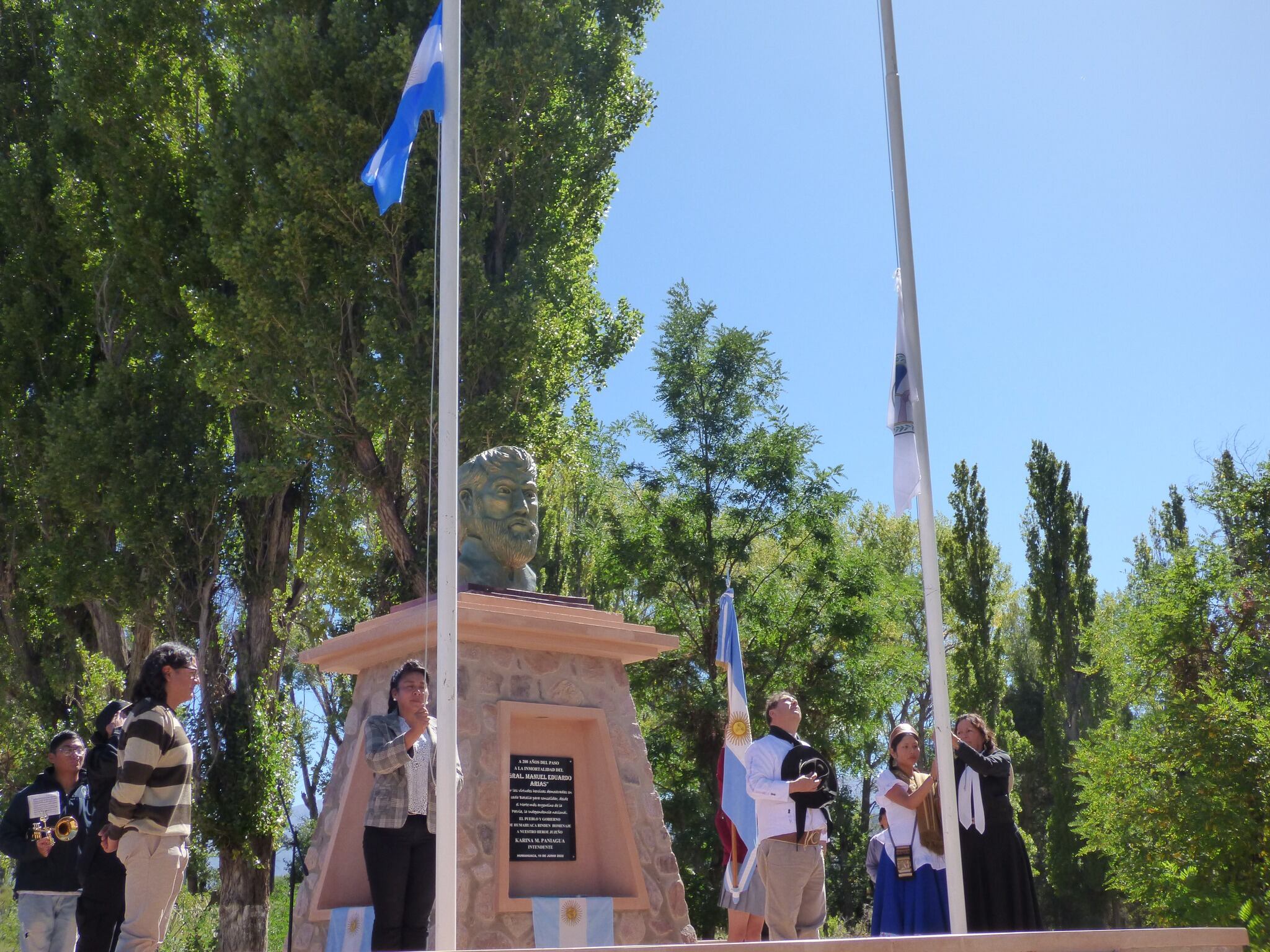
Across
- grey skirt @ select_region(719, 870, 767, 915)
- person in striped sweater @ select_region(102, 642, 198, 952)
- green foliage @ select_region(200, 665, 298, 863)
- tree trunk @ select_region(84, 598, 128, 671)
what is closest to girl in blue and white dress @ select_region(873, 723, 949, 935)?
grey skirt @ select_region(719, 870, 767, 915)

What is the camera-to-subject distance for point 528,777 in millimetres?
7105

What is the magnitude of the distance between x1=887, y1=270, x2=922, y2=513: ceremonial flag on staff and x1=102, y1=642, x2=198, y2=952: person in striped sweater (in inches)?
171

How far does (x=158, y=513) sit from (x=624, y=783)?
433 inches

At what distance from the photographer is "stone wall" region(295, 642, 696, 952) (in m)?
6.62

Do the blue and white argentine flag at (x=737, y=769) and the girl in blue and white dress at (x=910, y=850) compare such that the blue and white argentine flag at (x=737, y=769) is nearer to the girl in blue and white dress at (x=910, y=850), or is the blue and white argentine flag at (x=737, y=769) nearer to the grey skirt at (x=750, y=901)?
the grey skirt at (x=750, y=901)

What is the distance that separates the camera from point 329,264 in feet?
45.3

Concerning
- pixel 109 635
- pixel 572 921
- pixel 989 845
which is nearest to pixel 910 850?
pixel 989 845

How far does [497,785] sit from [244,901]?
34.2 feet

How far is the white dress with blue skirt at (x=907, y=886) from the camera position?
693cm

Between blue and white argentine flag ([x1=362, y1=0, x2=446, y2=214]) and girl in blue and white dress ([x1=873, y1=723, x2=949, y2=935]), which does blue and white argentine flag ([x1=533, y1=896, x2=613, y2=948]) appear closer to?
girl in blue and white dress ([x1=873, y1=723, x2=949, y2=935])

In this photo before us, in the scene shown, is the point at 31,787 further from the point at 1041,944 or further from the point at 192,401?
the point at 192,401

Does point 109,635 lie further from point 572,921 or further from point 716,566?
point 572,921

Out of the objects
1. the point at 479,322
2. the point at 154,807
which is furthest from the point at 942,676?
the point at 479,322

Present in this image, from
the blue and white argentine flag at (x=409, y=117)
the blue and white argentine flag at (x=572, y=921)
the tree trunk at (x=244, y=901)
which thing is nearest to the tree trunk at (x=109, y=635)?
the tree trunk at (x=244, y=901)
